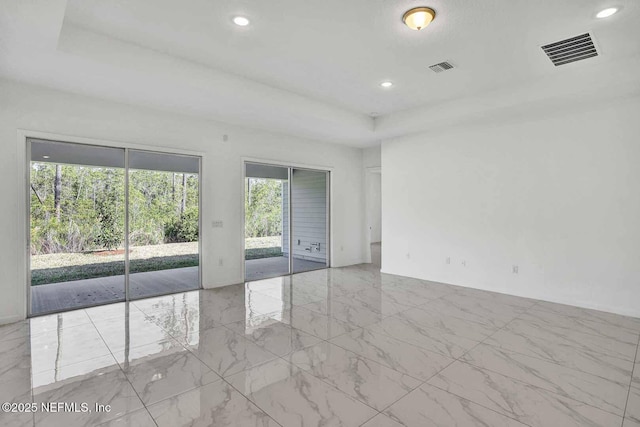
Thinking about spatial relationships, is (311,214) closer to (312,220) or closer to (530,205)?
(312,220)

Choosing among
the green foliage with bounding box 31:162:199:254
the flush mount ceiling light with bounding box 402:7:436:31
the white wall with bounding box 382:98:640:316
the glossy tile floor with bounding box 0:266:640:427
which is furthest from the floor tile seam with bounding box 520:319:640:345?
the green foliage with bounding box 31:162:199:254

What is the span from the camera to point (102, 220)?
473 centimetres

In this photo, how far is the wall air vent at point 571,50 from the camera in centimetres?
345

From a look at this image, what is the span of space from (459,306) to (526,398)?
227cm

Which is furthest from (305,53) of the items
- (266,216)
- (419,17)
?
(266,216)

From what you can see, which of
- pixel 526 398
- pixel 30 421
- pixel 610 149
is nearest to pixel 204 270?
pixel 30 421

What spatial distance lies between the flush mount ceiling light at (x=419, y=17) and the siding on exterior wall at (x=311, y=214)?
4.40 m

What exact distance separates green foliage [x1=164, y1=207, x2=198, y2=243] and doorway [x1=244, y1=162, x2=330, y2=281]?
3.05ft

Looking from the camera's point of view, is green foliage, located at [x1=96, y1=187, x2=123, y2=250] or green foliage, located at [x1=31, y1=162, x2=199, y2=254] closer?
green foliage, located at [x1=31, y1=162, x2=199, y2=254]

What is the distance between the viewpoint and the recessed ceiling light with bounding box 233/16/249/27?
9.94ft

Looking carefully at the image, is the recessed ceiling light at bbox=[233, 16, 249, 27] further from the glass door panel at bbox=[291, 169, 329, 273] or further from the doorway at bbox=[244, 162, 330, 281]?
the glass door panel at bbox=[291, 169, 329, 273]

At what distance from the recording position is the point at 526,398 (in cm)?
234

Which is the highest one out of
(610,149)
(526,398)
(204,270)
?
(610,149)

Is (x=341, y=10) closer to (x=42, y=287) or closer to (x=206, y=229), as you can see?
(x=206, y=229)
